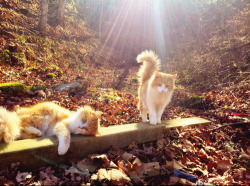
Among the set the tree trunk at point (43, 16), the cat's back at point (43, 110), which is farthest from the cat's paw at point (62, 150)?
the tree trunk at point (43, 16)

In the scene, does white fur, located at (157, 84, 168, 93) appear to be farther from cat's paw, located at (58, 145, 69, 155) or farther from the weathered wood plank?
cat's paw, located at (58, 145, 69, 155)

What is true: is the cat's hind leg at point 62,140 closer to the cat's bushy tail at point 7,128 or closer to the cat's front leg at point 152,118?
the cat's bushy tail at point 7,128

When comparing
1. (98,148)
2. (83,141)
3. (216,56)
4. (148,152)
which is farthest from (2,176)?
(216,56)

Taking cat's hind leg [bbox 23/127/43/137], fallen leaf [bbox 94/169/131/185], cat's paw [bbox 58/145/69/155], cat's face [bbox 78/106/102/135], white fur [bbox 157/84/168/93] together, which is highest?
white fur [bbox 157/84/168/93]

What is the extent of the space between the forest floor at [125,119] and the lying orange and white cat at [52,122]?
1.73 ft

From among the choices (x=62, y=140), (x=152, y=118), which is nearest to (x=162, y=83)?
(x=152, y=118)

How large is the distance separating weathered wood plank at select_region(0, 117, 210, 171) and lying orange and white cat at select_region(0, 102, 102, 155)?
16cm

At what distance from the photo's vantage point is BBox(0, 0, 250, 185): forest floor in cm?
232

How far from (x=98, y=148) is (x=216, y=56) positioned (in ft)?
34.8

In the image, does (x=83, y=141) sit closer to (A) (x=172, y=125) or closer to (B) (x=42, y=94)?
(A) (x=172, y=125)

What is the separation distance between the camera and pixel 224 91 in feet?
23.2

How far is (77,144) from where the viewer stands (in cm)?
266

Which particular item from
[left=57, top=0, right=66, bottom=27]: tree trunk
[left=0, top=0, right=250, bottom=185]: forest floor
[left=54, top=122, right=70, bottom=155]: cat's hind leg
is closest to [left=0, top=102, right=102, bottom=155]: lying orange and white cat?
[left=54, top=122, right=70, bottom=155]: cat's hind leg

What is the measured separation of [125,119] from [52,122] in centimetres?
255
